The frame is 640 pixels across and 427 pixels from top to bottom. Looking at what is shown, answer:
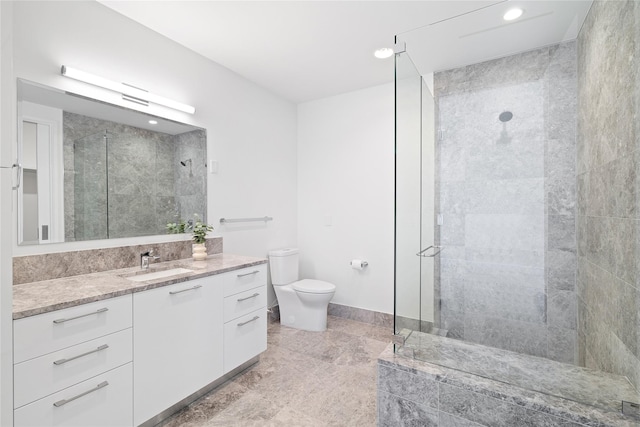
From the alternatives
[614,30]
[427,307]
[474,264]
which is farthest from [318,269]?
[614,30]

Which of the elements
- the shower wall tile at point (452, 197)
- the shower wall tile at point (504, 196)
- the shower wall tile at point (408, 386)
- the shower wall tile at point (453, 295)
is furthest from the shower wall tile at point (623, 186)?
the shower wall tile at point (408, 386)

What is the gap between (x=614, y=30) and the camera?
1249 millimetres

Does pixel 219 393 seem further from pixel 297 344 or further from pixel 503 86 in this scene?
pixel 503 86

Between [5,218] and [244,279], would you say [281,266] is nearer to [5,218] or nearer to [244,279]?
[244,279]

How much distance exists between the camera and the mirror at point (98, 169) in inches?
66.5

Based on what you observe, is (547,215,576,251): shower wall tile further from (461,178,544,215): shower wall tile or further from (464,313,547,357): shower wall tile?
(464,313,547,357): shower wall tile

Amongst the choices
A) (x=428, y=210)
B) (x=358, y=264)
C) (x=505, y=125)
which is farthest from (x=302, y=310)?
(x=505, y=125)

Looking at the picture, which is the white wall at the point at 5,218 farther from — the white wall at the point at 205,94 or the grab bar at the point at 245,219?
the grab bar at the point at 245,219

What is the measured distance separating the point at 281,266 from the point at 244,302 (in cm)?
104

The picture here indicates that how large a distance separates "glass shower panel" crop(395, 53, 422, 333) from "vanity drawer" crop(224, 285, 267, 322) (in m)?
1.10

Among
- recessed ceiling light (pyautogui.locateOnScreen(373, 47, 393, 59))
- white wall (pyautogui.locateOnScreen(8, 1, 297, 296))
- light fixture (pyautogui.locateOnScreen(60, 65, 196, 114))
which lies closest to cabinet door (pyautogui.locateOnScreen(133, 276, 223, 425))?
white wall (pyautogui.locateOnScreen(8, 1, 297, 296))

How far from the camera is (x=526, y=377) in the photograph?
1.23m

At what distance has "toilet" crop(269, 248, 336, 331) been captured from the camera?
9.92 feet

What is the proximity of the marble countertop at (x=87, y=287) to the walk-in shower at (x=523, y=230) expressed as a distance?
4.00 ft
